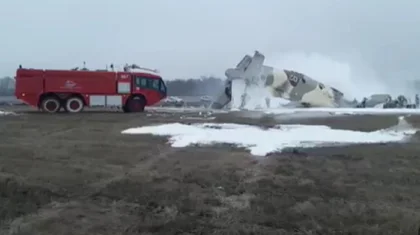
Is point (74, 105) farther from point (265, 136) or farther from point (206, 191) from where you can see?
point (206, 191)

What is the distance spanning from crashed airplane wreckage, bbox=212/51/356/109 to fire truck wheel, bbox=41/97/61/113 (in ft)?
38.0

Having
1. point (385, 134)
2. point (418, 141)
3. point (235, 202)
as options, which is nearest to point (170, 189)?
point (235, 202)

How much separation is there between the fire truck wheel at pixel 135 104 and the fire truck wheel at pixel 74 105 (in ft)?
10.1

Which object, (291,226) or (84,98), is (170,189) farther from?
(84,98)

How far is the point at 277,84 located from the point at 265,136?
2035cm

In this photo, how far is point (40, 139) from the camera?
13414mm

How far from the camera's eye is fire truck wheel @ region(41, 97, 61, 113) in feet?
93.0

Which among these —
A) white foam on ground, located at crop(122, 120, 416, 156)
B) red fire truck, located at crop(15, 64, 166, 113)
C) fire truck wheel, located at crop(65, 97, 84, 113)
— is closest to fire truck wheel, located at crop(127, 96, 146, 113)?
red fire truck, located at crop(15, 64, 166, 113)

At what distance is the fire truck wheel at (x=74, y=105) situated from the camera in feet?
94.1

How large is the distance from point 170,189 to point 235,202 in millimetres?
1172

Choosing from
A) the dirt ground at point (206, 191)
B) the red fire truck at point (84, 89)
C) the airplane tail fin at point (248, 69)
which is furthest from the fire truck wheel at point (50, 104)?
the dirt ground at point (206, 191)

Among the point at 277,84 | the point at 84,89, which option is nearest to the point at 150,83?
the point at 84,89

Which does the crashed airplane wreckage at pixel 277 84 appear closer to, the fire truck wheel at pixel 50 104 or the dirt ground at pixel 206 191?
the fire truck wheel at pixel 50 104

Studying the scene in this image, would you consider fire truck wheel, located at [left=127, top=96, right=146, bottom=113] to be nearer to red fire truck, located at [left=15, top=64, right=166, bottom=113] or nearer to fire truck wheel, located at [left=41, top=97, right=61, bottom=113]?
red fire truck, located at [left=15, top=64, right=166, bottom=113]
